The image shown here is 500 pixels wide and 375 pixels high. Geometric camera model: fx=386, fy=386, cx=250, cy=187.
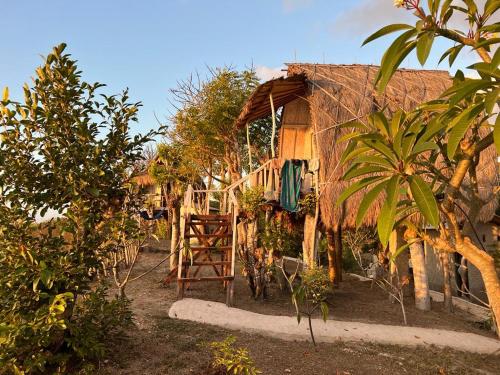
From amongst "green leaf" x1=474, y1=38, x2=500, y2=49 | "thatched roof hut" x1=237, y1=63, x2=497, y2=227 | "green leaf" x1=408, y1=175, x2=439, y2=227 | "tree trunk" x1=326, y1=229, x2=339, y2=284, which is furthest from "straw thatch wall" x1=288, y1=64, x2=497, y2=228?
"green leaf" x1=408, y1=175, x2=439, y2=227

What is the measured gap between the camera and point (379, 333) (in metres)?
6.79

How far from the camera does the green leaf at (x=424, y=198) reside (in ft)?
5.98

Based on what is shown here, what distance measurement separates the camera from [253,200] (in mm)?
9438

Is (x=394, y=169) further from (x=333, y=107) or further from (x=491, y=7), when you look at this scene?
(x=333, y=107)

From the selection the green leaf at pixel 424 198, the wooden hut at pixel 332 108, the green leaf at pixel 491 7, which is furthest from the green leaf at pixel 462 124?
the wooden hut at pixel 332 108

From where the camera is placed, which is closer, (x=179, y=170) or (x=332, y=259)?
(x=332, y=259)

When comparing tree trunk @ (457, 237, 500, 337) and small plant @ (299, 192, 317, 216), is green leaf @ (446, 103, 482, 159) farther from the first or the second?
small plant @ (299, 192, 317, 216)

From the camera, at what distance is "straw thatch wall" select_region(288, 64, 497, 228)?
29.6 ft

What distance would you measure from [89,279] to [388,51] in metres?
3.48

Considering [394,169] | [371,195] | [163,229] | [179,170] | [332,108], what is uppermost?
[332,108]

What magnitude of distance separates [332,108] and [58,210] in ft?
23.2

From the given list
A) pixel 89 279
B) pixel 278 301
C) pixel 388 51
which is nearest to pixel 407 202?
pixel 388 51

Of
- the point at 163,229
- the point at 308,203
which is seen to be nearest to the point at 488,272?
the point at 308,203

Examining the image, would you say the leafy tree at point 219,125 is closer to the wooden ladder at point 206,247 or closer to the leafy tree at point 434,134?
the wooden ladder at point 206,247
